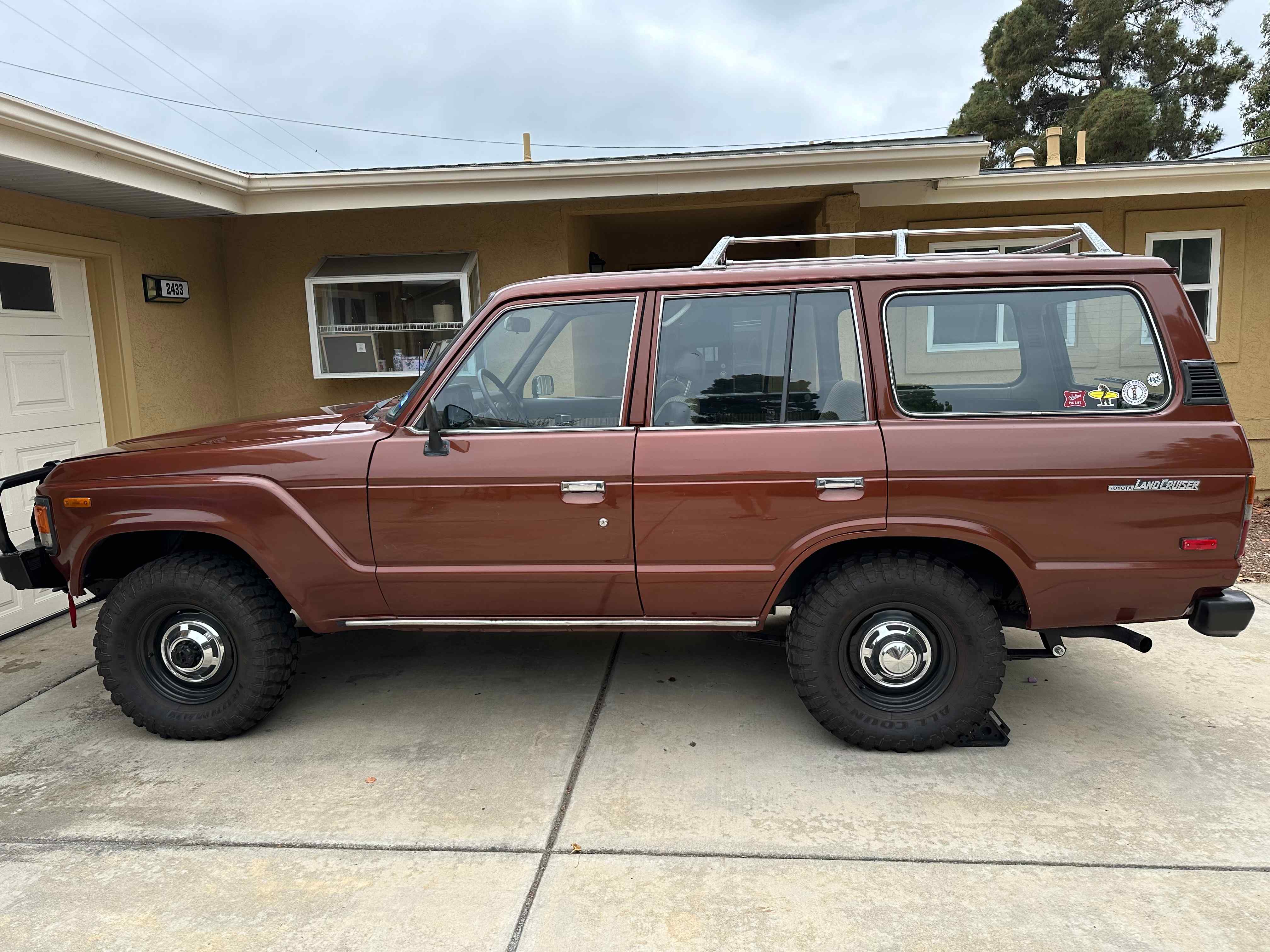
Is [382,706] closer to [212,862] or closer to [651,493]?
[212,862]

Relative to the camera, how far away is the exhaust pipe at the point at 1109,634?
136 inches

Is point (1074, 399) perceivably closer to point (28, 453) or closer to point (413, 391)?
point (413, 391)

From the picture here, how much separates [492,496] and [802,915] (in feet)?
6.26

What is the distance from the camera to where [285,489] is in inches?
141

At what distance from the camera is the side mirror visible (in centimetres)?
357

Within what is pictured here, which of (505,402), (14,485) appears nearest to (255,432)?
(14,485)

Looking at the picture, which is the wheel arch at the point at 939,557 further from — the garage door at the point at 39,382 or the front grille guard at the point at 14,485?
the garage door at the point at 39,382

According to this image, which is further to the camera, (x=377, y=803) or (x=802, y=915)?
(x=377, y=803)

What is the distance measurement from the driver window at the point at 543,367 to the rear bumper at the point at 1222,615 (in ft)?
8.02

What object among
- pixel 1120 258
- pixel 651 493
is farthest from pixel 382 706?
pixel 1120 258

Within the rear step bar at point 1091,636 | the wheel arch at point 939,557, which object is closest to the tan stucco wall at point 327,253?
the wheel arch at point 939,557

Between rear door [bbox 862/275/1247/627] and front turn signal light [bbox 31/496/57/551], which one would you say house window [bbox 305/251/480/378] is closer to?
front turn signal light [bbox 31/496/57/551]

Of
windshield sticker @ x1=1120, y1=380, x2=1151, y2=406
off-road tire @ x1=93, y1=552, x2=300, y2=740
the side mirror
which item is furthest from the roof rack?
off-road tire @ x1=93, y1=552, x2=300, y2=740

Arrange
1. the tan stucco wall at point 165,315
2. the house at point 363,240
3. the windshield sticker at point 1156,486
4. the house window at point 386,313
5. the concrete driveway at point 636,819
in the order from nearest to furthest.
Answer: the concrete driveway at point 636,819, the windshield sticker at point 1156,486, the house at point 363,240, the tan stucco wall at point 165,315, the house window at point 386,313
